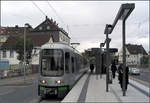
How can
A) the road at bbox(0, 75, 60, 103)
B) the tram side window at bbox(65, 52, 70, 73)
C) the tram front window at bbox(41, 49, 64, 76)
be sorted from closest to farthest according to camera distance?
the road at bbox(0, 75, 60, 103) < the tram front window at bbox(41, 49, 64, 76) < the tram side window at bbox(65, 52, 70, 73)

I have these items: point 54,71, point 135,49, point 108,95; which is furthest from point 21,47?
point 135,49

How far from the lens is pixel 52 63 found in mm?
12305

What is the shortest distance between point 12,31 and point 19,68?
63388 mm

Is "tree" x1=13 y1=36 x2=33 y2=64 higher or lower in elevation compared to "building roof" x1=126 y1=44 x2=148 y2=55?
lower

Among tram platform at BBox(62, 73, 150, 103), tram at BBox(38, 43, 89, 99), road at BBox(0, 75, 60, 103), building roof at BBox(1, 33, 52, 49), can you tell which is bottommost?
road at BBox(0, 75, 60, 103)

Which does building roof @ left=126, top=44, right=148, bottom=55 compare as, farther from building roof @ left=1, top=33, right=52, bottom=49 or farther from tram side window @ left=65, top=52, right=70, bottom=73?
tram side window @ left=65, top=52, right=70, bottom=73

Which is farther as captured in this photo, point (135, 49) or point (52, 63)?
point (135, 49)

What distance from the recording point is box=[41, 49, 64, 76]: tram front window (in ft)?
40.1

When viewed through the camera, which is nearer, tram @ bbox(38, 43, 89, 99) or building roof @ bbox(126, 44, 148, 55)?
tram @ bbox(38, 43, 89, 99)

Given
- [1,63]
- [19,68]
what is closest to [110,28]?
[1,63]

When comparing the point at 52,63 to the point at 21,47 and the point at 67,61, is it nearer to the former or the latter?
the point at 67,61

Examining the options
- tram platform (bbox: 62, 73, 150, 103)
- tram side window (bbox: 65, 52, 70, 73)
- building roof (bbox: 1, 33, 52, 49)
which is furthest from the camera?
building roof (bbox: 1, 33, 52, 49)

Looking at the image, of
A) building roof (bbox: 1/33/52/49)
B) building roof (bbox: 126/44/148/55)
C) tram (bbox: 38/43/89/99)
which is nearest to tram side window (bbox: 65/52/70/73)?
tram (bbox: 38/43/89/99)

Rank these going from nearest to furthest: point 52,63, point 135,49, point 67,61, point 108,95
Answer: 1. point 108,95
2. point 52,63
3. point 67,61
4. point 135,49
